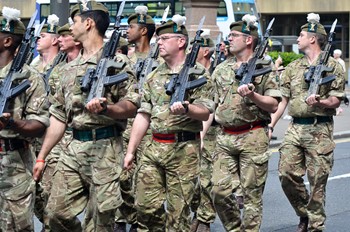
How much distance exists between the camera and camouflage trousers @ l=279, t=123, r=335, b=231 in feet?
33.4

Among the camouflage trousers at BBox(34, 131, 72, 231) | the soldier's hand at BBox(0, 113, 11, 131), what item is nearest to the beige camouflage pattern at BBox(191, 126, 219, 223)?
the camouflage trousers at BBox(34, 131, 72, 231)

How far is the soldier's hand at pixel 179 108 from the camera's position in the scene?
812 centimetres

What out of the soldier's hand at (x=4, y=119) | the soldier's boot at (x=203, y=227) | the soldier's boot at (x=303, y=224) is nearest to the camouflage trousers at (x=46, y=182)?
→ the soldier's boot at (x=203, y=227)

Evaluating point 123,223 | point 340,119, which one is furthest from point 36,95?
point 340,119

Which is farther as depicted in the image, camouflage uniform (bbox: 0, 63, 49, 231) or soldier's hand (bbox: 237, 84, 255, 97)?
soldier's hand (bbox: 237, 84, 255, 97)

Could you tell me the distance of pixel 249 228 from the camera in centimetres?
930

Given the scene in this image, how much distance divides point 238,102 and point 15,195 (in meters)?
2.94

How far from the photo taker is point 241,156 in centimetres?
950

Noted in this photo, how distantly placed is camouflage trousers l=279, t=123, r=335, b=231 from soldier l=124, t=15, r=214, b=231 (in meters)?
1.90

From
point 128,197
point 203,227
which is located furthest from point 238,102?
point 128,197

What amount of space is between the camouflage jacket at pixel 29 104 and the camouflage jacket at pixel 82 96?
0.54 meters

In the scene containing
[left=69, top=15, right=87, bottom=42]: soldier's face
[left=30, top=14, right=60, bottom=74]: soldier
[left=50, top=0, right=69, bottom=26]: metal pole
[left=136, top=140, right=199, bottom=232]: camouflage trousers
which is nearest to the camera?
[left=69, top=15, right=87, bottom=42]: soldier's face

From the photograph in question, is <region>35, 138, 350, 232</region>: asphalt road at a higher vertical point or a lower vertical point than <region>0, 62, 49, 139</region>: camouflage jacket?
lower

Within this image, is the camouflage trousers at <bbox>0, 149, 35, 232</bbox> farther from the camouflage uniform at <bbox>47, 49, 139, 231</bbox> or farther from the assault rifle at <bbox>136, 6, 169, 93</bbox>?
the assault rifle at <bbox>136, 6, 169, 93</bbox>
